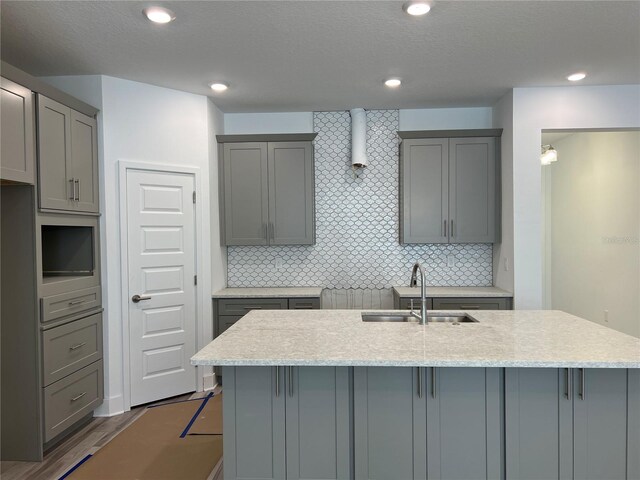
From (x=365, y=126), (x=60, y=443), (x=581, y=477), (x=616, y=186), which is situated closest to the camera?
(x=581, y=477)

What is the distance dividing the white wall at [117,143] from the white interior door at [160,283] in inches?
4.2

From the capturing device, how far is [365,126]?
4.37 meters

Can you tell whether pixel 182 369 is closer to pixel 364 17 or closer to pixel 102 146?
pixel 102 146

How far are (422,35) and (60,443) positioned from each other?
371cm

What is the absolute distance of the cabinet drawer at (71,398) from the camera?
2766mm

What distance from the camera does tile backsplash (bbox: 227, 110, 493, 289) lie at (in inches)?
175

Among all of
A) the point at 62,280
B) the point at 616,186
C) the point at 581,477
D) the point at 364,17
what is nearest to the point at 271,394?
the point at 581,477

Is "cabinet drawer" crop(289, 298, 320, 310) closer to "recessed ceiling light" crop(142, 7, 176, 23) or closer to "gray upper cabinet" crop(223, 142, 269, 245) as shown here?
"gray upper cabinet" crop(223, 142, 269, 245)

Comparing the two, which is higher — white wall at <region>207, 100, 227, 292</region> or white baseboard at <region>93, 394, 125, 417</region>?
white wall at <region>207, 100, 227, 292</region>

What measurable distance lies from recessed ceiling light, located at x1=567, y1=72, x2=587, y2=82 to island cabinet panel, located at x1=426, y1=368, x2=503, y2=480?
277cm

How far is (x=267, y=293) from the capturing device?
4.05 m

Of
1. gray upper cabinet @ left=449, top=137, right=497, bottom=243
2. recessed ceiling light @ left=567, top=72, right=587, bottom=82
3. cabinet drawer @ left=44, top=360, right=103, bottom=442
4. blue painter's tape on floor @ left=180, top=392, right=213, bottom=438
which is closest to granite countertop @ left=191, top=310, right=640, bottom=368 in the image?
blue painter's tape on floor @ left=180, top=392, right=213, bottom=438

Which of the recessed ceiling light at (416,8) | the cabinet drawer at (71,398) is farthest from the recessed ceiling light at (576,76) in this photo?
the cabinet drawer at (71,398)

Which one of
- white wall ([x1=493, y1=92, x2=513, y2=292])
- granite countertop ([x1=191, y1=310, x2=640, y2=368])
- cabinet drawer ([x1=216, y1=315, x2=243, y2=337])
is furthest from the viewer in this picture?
cabinet drawer ([x1=216, y1=315, x2=243, y2=337])
